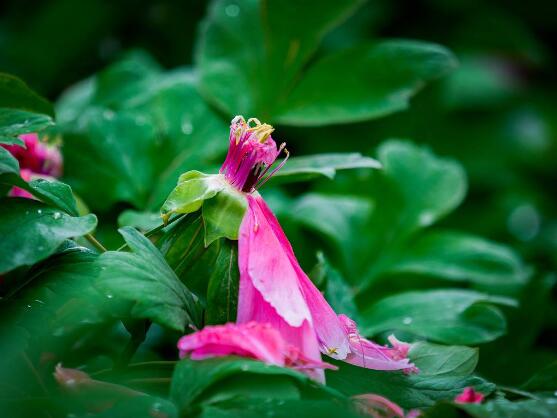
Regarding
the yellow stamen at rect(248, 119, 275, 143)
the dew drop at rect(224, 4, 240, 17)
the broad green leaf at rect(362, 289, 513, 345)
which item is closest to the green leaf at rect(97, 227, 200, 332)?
the yellow stamen at rect(248, 119, 275, 143)

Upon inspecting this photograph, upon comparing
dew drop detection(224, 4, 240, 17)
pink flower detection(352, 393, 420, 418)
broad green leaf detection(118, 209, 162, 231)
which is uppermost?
dew drop detection(224, 4, 240, 17)

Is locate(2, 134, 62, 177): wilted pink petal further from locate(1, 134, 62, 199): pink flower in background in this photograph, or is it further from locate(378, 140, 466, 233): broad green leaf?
locate(378, 140, 466, 233): broad green leaf

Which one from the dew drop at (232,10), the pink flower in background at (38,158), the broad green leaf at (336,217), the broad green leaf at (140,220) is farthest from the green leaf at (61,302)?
the dew drop at (232,10)

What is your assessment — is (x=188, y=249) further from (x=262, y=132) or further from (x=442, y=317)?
(x=442, y=317)

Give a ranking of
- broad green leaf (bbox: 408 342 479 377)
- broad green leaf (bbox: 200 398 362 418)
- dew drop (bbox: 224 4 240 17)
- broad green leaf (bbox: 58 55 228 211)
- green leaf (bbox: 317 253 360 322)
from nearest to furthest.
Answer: broad green leaf (bbox: 200 398 362 418) < broad green leaf (bbox: 408 342 479 377) < green leaf (bbox: 317 253 360 322) < broad green leaf (bbox: 58 55 228 211) < dew drop (bbox: 224 4 240 17)

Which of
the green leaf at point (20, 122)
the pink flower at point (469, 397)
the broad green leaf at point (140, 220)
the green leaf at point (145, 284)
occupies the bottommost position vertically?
the pink flower at point (469, 397)

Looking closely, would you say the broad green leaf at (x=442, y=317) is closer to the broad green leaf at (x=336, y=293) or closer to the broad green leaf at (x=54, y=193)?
the broad green leaf at (x=336, y=293)

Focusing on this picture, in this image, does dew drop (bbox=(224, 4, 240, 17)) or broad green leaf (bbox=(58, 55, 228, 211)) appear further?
dew drop (bbox=(224, 4, 240, 17))

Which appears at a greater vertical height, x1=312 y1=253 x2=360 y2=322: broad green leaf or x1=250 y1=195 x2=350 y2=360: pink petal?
x1=250 y1=195 x2=350 y2=360: pink petal
